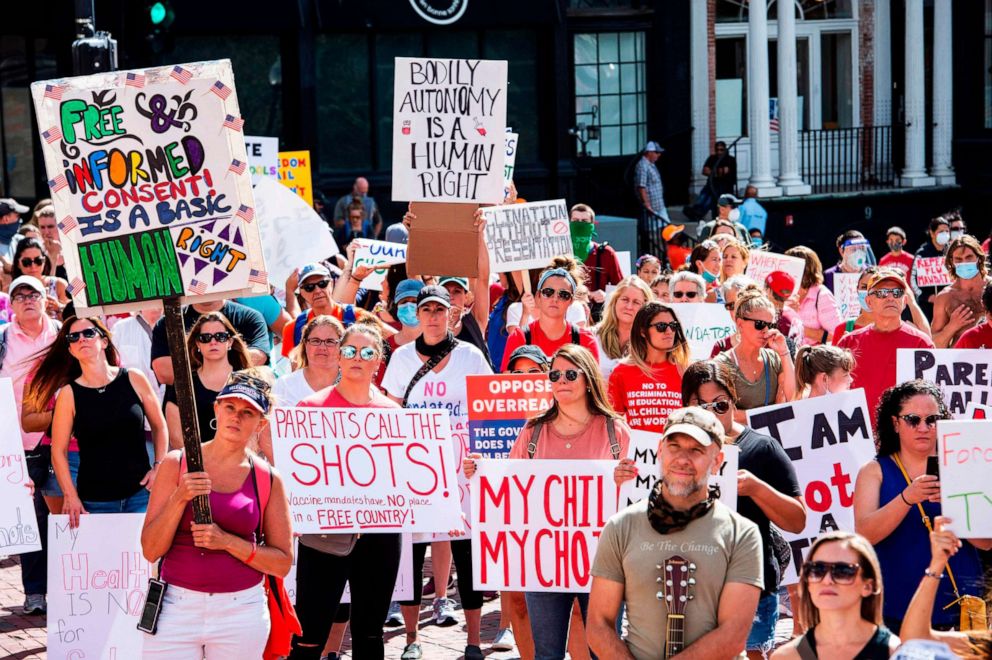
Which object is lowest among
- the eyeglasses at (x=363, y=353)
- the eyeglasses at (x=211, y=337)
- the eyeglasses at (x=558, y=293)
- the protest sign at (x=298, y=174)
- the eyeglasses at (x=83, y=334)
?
the eyeglasses at (x=363, y=353)

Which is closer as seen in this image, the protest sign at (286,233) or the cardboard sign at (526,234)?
the cardboard sign at (526,234)

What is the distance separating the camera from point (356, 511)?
7156mm

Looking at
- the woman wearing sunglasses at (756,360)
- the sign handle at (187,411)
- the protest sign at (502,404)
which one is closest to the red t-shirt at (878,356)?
the woman wearing sunglasses at (756,360)

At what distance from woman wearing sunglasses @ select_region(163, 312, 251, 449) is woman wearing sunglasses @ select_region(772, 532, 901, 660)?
3.84 metres

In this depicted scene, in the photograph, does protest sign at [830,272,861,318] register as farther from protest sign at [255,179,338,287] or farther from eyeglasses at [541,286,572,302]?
eyeglasses at [541,286,572,302]

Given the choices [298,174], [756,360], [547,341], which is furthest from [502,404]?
[298,174]

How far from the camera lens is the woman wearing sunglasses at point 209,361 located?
25.3ft

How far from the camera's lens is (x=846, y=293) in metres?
13.8

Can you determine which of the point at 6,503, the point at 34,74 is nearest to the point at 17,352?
the point at 6,503

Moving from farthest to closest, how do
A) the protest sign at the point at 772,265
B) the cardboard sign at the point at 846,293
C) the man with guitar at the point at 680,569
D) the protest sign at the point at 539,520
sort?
the cardboard sign at the point at 846,293, the protest sign at the point at 772,265, the protest sign at the point at 539,520, the man with guitar at the point at 680,569

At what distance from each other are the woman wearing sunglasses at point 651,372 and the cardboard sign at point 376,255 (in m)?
4.37

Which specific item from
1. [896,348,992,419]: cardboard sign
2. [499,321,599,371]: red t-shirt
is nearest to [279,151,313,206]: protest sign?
[499,321,599,371]: red t-shirt

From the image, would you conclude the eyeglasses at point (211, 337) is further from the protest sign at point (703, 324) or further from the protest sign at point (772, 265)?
the protest sign at point (772, 265)

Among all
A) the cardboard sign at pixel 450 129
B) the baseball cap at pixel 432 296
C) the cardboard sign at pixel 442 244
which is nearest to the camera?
the baseball cap at pixel 432 296
